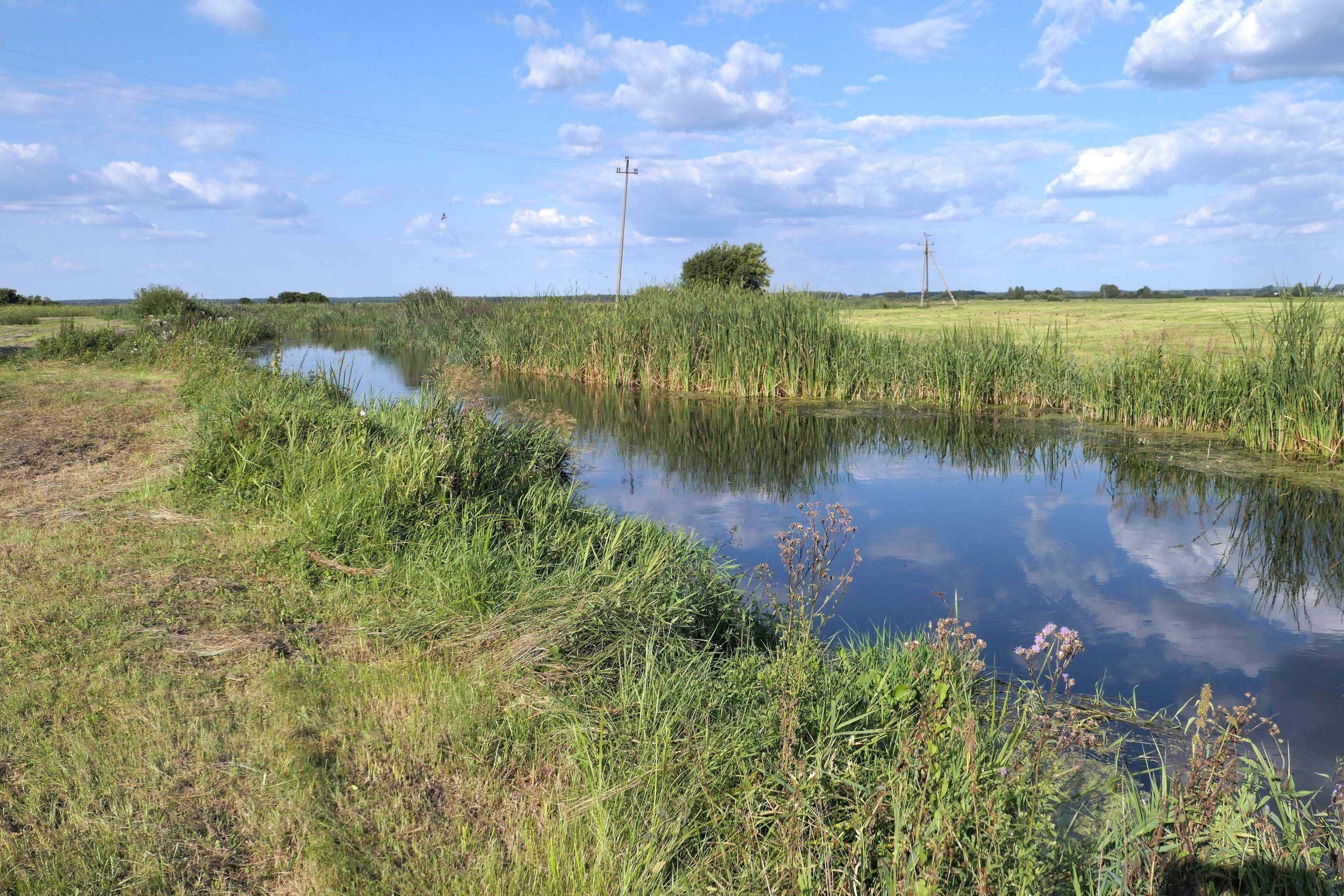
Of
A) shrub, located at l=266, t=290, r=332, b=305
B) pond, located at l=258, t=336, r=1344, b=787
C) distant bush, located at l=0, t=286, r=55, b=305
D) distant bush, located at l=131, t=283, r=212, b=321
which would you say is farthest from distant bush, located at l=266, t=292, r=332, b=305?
pond, located at l=258, t=336, r=1344, b=787

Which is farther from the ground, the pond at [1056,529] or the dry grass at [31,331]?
the dry grass at [31,331]

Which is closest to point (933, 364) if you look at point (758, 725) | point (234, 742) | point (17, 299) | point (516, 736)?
point (758, 725)

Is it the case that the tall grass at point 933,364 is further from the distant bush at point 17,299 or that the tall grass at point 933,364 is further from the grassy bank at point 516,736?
the distant bush at point 17,299

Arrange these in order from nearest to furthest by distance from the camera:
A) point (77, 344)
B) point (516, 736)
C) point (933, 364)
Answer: point (516, 736)
point (77, 344)
point (933, 364)

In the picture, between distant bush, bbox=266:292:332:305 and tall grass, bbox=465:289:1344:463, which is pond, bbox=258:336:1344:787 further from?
distant bush, bbox=266:292:332:305

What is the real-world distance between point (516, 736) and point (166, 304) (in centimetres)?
2183

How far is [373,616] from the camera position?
4.15m

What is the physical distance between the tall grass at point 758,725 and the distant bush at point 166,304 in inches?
642

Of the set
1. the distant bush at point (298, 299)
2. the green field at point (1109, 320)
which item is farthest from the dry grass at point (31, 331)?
the distant bush at point (298, 299)

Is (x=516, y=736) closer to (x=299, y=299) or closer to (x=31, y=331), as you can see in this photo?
(x=31, y=331)

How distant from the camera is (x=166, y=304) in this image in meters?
20.9

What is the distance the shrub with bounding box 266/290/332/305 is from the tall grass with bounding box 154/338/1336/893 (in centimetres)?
5430

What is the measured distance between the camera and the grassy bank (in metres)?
2.50

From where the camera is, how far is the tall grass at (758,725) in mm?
2492
